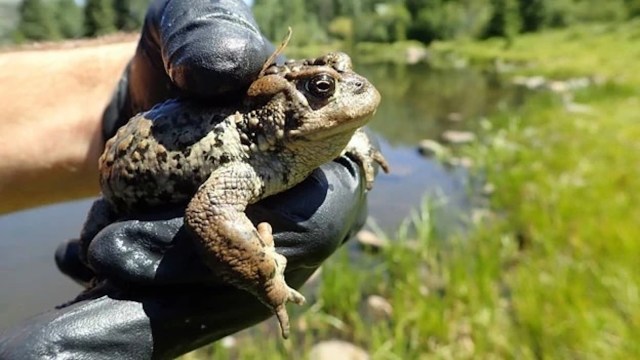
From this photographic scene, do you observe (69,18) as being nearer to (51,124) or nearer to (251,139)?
(51,124)

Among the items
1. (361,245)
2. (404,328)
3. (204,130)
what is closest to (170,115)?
(204,130)

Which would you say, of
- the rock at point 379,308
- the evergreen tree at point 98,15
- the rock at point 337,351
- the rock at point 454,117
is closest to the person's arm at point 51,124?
the rock at point 337,351

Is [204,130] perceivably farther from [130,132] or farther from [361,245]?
[361,245]

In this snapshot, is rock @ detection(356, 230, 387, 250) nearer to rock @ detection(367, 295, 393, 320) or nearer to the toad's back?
rock @ detection(367, 295, 393, 320)

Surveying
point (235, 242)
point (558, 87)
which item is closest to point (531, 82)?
point (558, 87)

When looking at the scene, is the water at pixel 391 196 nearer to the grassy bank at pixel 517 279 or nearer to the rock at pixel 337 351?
the grassy bank at pixel 517 279

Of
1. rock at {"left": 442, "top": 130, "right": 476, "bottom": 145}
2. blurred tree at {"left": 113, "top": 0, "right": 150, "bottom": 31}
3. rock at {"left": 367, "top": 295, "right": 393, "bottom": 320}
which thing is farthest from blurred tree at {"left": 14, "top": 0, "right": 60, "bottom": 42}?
rock at {"left": 442, "top": 130, "right": 476, "bottom": 145}
